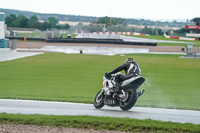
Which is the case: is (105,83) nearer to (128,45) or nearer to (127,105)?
(127,105)

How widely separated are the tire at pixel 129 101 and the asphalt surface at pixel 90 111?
0.18m

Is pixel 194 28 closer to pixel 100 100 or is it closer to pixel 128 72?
pixel 100 100

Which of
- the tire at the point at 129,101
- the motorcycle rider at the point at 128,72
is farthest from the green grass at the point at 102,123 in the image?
the motorcycle rider at the point at 128,72

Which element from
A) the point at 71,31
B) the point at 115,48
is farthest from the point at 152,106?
the point at 71,31

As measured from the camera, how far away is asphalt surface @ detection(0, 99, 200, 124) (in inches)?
506

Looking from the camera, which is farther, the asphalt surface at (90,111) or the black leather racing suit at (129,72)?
the black leather racing suit at (129,72)

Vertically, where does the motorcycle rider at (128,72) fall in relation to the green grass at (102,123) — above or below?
above

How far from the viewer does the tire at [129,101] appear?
42.8 feet

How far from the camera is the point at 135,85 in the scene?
13125mm

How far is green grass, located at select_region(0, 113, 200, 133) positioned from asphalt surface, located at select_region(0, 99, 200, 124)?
3.98ft

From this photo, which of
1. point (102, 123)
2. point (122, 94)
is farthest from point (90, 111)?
point (102, 123)

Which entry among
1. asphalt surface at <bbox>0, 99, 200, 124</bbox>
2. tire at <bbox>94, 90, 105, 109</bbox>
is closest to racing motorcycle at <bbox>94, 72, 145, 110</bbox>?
tire at <bbox>94, 90, 105, 109</bbox>

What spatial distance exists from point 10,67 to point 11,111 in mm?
18166

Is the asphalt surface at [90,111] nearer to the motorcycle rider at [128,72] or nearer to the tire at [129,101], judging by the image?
the tire at [129,101]
